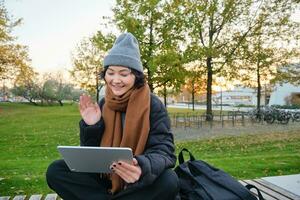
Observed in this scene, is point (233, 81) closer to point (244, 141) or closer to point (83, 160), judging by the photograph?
point (244, 141)

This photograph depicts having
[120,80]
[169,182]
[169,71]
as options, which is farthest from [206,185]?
[169,71]

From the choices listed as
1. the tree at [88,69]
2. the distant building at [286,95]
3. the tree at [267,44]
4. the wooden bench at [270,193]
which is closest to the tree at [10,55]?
the tree at [88,69]

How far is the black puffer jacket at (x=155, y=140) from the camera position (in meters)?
2.16

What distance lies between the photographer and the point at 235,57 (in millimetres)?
23797

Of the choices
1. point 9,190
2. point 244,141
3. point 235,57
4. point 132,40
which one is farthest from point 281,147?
point 235,57

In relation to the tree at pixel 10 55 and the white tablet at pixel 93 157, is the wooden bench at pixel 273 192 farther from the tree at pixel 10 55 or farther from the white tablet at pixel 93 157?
the tree at pixel 10 55

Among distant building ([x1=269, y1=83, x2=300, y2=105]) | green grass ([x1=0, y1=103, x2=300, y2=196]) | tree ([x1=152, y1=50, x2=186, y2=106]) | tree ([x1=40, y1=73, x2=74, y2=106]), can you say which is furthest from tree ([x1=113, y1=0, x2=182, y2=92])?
tree ([x1=40, y1=73, x2=74, y2=106])

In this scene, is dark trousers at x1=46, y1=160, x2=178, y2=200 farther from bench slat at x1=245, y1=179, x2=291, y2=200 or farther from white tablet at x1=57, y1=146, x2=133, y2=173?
bench slat at x1=245, y1=179, x2=291, y2=200

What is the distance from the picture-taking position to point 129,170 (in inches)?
81.8

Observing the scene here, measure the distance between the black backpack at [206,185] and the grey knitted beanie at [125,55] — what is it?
79 centimetres

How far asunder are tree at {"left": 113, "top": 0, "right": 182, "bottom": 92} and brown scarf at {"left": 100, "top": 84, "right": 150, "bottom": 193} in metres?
16.1

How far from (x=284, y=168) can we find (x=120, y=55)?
447 centimetres

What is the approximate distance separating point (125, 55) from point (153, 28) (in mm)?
18032

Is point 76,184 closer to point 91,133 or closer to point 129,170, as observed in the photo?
point 91,133
